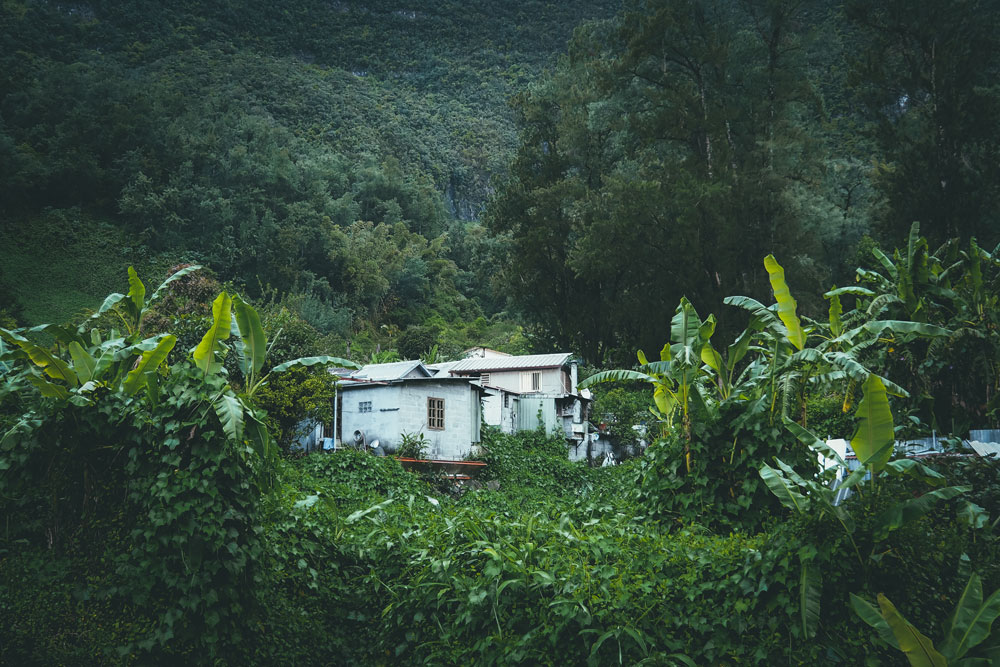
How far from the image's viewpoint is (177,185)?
136 feet

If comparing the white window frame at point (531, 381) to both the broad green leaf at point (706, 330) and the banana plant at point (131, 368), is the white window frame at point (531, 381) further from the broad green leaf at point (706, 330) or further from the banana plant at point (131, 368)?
the banana plant at point (131, 368)

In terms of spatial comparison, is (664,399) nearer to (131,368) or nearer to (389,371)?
(131,368)

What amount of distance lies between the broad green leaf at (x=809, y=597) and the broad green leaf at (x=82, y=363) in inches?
249

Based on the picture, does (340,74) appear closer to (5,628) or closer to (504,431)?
(504,431)

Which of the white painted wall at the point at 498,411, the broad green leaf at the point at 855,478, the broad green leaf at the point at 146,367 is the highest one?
the broad green leaf at the point at 146,367

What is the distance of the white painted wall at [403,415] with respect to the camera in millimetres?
18938

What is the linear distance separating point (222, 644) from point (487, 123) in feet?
277

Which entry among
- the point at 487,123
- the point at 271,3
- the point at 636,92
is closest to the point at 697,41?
the point at 636,92

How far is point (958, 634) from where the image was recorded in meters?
5.48

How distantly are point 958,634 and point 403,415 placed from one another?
14781mm

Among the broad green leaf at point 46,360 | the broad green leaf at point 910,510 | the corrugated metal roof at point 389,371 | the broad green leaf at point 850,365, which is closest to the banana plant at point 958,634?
the broad green leaf at point 910,510

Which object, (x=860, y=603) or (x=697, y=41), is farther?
(x=697, y=41)

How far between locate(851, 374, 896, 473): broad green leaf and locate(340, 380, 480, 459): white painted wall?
1385cm

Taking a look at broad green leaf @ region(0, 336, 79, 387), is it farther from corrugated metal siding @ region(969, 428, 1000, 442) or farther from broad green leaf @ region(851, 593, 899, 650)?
corrugated metal siding @ region(969, 428, 1000, 442)
